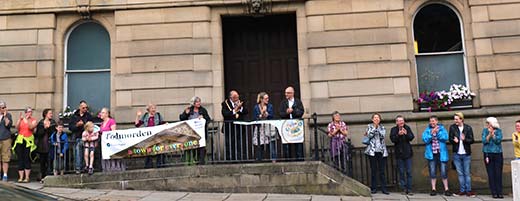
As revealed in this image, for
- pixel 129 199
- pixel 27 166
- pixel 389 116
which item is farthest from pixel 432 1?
pixel 27 166

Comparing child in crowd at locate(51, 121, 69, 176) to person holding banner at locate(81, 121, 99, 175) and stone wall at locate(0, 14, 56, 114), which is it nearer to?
person holding banner at locate(81, 121, 99, 175)

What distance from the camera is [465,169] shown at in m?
11.0

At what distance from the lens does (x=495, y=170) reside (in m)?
10.8

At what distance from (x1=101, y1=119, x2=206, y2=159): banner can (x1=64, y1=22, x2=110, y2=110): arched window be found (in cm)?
263

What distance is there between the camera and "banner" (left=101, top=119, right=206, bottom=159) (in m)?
10.8

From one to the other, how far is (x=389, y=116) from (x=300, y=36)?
3.19 m

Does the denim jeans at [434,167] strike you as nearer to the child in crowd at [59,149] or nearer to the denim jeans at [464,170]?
the denim jeans at [464,170]

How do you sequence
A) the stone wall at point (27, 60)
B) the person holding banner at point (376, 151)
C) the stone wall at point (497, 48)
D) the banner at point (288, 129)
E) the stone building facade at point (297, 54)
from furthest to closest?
the stone wall at point (27, 60) < the stone building facade at point (297, 54) < the stone wall at point (497, 48) < the person holding banner at point (376, 151) < the banner at point (288, 129)

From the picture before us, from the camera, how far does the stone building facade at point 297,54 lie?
12258 mm

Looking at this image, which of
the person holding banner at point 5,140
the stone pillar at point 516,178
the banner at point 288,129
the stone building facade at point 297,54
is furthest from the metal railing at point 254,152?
the stone pillar at point 516,178

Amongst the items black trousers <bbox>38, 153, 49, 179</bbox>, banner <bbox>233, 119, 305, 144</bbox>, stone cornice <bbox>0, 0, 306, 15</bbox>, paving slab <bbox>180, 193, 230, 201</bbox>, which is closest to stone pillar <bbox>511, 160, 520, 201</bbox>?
banner <bbox>233, 119, 305, 144</bbox>

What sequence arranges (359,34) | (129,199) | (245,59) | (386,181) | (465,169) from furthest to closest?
(245,59) → (359,34) → (386,181) → (465,169) → (129,199)

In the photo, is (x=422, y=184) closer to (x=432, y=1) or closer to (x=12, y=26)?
(x=432, y=1)

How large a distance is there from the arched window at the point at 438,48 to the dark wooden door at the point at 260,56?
3417 mm
